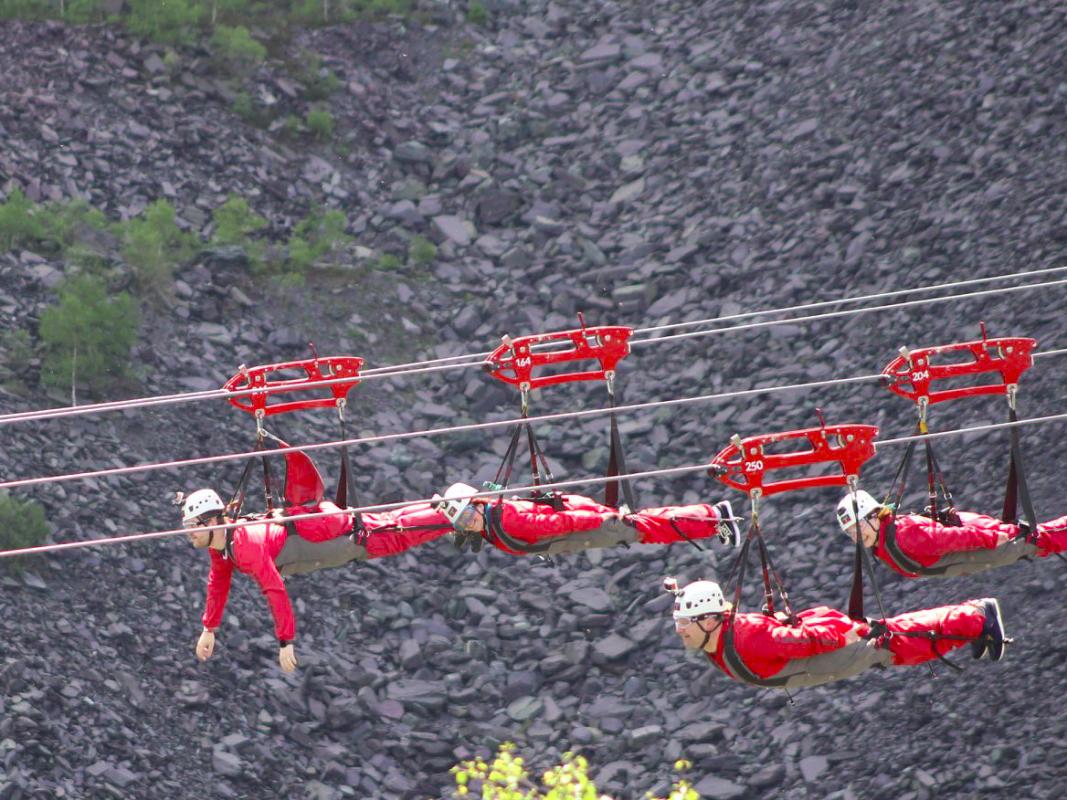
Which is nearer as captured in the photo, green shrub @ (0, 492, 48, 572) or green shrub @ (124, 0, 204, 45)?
green shrub @ (0, 492, 48, 572)

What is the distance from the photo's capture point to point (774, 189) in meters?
33.7

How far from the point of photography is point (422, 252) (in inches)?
1357

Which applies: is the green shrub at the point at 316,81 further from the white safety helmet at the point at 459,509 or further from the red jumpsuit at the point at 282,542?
the white safety helmet at the point at 459,509

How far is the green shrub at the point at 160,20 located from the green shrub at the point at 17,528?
1094 centimetres

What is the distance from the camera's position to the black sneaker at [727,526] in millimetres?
18172

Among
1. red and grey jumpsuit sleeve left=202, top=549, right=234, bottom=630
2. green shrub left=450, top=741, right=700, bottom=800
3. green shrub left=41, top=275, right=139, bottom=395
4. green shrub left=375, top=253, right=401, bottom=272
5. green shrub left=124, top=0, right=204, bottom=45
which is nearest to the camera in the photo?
red and grey jumpsuit sleeve left=202, top=549, right=234, bottom=630

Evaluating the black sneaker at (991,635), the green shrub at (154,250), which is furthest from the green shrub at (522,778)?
the green shrub at (154,250)

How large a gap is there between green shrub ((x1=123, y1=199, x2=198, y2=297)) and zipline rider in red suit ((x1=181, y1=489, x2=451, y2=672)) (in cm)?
1321

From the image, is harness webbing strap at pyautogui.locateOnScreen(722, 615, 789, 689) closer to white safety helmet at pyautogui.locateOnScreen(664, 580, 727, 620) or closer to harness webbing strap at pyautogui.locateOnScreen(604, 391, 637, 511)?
white safety helmet at pyautogui.locateOnScreen(664, 580, 727, 620)

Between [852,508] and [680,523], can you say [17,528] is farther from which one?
[852,508]

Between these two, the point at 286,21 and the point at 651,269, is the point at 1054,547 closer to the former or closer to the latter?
the point at 651,269

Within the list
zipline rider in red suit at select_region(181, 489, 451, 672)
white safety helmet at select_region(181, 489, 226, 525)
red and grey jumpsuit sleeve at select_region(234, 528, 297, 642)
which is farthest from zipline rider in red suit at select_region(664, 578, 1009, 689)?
white safety helmet at select_region(181, 489, 226, 525)

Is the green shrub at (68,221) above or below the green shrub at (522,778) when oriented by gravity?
above

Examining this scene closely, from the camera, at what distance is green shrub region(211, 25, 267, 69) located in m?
36.2
